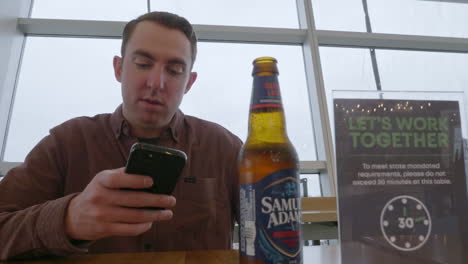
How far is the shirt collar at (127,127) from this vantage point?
3.20ft

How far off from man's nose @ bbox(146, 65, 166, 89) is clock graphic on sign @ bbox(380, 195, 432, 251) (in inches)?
25.3

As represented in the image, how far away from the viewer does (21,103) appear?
236 cm

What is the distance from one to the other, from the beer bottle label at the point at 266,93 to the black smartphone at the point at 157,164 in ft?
0.47

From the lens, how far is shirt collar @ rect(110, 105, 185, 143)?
977 millimetres

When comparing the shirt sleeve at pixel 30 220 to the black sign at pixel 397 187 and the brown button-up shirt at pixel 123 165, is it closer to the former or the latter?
the brown button-up shirt at pixel 123 165

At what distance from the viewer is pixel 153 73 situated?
883mm

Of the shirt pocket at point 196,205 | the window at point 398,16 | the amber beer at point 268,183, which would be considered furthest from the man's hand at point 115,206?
the window at point 398,16

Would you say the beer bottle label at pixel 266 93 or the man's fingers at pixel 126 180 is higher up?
the beer bottle label at pixel 266 93

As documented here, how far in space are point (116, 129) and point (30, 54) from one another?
2.03 metres

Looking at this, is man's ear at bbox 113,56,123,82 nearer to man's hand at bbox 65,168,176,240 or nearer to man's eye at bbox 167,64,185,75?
man's eye at bbox 167,64,185,75

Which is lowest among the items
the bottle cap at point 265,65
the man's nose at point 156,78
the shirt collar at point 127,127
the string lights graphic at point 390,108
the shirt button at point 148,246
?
the shirt button at point 148,246

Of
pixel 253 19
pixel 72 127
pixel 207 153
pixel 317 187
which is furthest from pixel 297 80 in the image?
pixel 72 127

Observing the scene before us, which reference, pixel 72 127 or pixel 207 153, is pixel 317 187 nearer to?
pixel 207 153

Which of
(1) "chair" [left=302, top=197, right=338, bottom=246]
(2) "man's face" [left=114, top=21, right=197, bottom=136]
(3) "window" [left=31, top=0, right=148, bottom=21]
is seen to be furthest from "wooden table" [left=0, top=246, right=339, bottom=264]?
(3) "window" [left=31, top=0, right=148, bottom=21]
